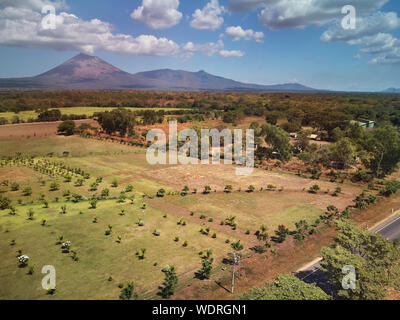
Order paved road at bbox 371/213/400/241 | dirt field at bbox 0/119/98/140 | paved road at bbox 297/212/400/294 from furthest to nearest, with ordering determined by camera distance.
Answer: dirt field at bbox 0/119/98/140
paved road at bbox 371/213/400/241
paved road at bbox 297/212/400/294

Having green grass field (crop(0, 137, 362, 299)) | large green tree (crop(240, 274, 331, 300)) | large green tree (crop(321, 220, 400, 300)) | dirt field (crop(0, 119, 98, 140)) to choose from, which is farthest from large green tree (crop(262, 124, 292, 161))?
dirt field (crop(0, 119, 98, 140))

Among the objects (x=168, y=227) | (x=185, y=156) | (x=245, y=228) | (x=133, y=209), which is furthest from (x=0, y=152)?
(x=245, y=228)

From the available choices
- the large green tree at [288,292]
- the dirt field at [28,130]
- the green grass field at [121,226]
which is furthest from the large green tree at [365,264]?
the dirt field at [28,130]

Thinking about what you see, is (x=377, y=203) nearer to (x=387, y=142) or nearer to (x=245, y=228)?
(x=387, y=142)

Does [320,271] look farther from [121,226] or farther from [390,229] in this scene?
[121,226]

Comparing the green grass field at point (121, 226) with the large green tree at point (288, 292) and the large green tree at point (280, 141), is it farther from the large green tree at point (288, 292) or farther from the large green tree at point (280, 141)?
the large green tree at point (280, 141)

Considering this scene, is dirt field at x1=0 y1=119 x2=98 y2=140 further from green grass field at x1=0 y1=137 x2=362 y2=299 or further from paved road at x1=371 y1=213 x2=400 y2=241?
paved road at x1=371 y1=213 x2=400 y2=241

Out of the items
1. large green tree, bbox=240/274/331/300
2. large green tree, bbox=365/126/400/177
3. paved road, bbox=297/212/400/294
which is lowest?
paved road, bbox=297/212/400/294
